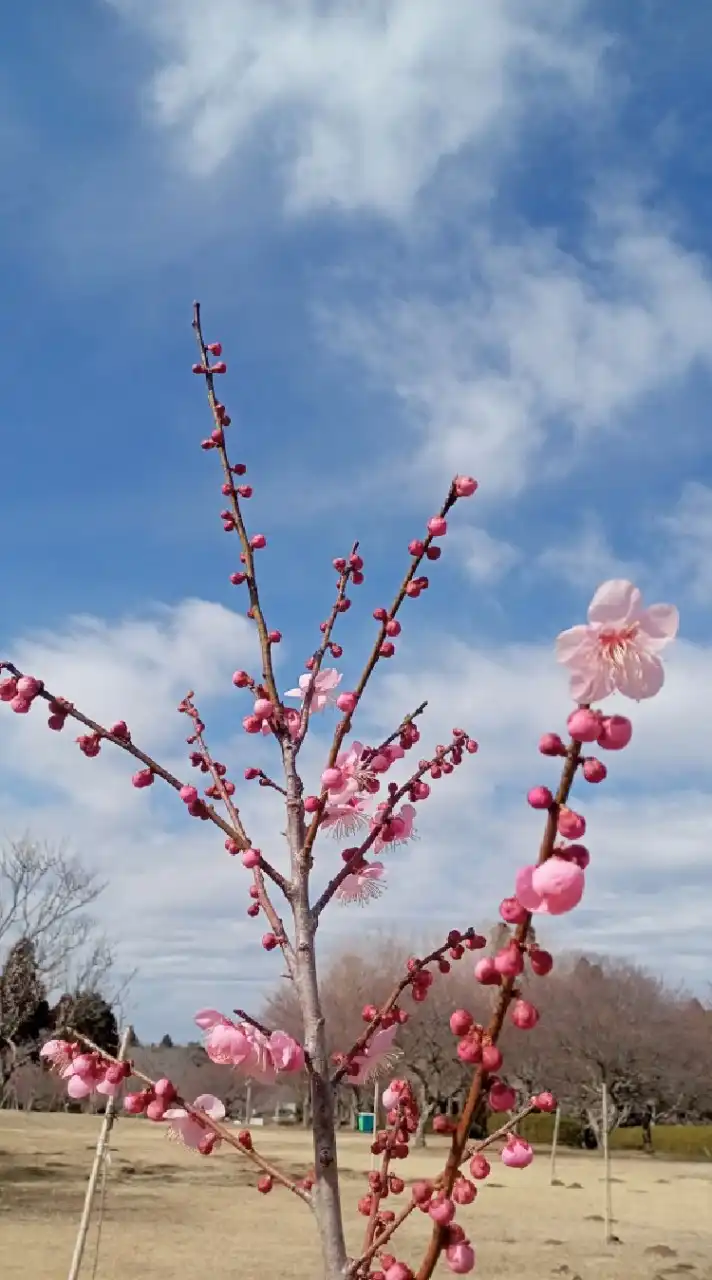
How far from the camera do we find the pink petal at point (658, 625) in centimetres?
79

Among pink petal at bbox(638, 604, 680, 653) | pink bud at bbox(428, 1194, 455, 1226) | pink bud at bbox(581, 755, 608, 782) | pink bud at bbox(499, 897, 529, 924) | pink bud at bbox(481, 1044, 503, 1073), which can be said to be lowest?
pink bud at bbox(428, 1194, 455, 1226)

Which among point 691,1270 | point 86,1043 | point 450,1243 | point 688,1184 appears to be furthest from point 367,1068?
point 688,1184

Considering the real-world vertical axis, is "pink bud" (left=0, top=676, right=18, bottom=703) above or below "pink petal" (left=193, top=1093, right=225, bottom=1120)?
above

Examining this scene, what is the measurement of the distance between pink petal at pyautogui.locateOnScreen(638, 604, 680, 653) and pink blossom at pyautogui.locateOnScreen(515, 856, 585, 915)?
0.18 meters

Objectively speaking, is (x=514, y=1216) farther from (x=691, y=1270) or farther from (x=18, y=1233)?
(x=18, y=1233)

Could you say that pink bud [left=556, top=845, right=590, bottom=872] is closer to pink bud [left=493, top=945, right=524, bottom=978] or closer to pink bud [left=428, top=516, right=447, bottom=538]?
pink bud [left=493, top=945, right=524, bottom=978]

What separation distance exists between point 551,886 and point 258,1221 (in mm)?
13106

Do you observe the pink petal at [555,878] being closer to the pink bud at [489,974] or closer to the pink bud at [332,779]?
the pink bud at [489,974]

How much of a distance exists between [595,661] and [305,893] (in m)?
0.63

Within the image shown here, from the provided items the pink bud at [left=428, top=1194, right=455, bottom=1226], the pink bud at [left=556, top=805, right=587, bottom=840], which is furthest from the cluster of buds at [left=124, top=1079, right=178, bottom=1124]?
the pink bud at [left=556, top=805, right=587, bottom=840]

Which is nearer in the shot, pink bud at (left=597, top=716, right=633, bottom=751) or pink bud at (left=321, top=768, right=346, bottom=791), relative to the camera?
pink bud at (left=597, top=716, right=633, bottom=751)

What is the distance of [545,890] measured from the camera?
0.77m

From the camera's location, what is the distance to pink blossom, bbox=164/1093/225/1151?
3.80 ft

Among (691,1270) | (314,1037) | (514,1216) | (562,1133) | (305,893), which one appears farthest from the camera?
(562,1133)
